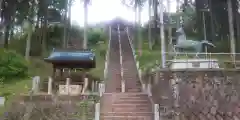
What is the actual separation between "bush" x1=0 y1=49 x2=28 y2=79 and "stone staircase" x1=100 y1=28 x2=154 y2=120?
768 cm

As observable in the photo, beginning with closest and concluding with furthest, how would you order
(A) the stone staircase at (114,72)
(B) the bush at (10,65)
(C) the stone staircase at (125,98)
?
(C) the stone staircase at (125,98) < (A) the stone staircase at (114,72) < (B) the bush at (10,65)

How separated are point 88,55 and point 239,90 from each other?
11.3 metres

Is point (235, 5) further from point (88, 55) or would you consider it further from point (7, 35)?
point (7, 35)

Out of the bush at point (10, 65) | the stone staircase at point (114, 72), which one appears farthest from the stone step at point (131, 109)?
the bush at point (10, 65)

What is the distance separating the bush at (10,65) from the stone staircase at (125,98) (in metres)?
7.68

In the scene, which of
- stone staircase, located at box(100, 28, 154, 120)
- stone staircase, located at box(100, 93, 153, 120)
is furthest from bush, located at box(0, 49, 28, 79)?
stone staircase, located at box(100, 93, 153, 120)

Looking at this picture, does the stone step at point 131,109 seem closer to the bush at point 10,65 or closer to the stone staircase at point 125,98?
the stone staircase at point 125,98

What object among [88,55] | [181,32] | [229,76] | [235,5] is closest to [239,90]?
[229,76]

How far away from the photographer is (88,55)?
21.5m

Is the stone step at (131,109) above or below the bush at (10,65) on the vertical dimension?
below

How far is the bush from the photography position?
23531 mm

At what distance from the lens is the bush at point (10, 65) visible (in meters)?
23.5

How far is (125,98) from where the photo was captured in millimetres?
15430

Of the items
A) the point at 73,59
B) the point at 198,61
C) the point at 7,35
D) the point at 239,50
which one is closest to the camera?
the point at 198,61
